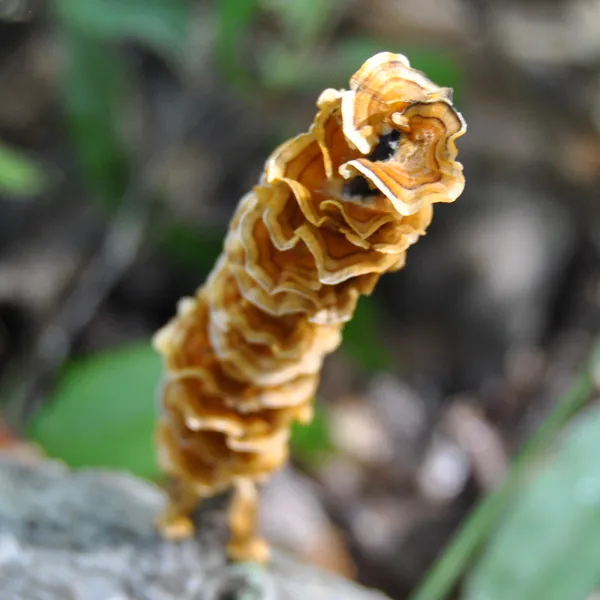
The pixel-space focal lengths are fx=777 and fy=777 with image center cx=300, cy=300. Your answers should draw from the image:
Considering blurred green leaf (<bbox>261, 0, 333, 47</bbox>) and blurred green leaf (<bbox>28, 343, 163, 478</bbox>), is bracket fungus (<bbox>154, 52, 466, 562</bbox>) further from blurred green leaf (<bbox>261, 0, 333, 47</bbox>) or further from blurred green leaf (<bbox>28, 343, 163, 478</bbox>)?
blurred green leaf (<bbox>261, 0, 333, 47</bbox>)

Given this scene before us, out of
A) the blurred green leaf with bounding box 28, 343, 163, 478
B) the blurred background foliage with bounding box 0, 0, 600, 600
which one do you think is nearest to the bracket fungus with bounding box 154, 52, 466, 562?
the blurred green leaf with bounding box 28, 343, 163, 478

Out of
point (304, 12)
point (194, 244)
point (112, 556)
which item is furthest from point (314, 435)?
point (304, 12)

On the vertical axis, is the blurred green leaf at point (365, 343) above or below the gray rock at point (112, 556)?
above

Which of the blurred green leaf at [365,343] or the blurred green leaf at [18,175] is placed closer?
the blurred green leaf at [18,175]

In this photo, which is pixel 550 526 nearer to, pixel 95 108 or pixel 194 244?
pixel 194 244

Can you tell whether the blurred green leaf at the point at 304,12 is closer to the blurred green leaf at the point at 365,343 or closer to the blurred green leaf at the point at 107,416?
the blurred green leaf at the point at 365,343

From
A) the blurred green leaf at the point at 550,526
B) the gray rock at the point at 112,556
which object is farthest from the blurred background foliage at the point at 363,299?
the gray rock at the point at 112,556
